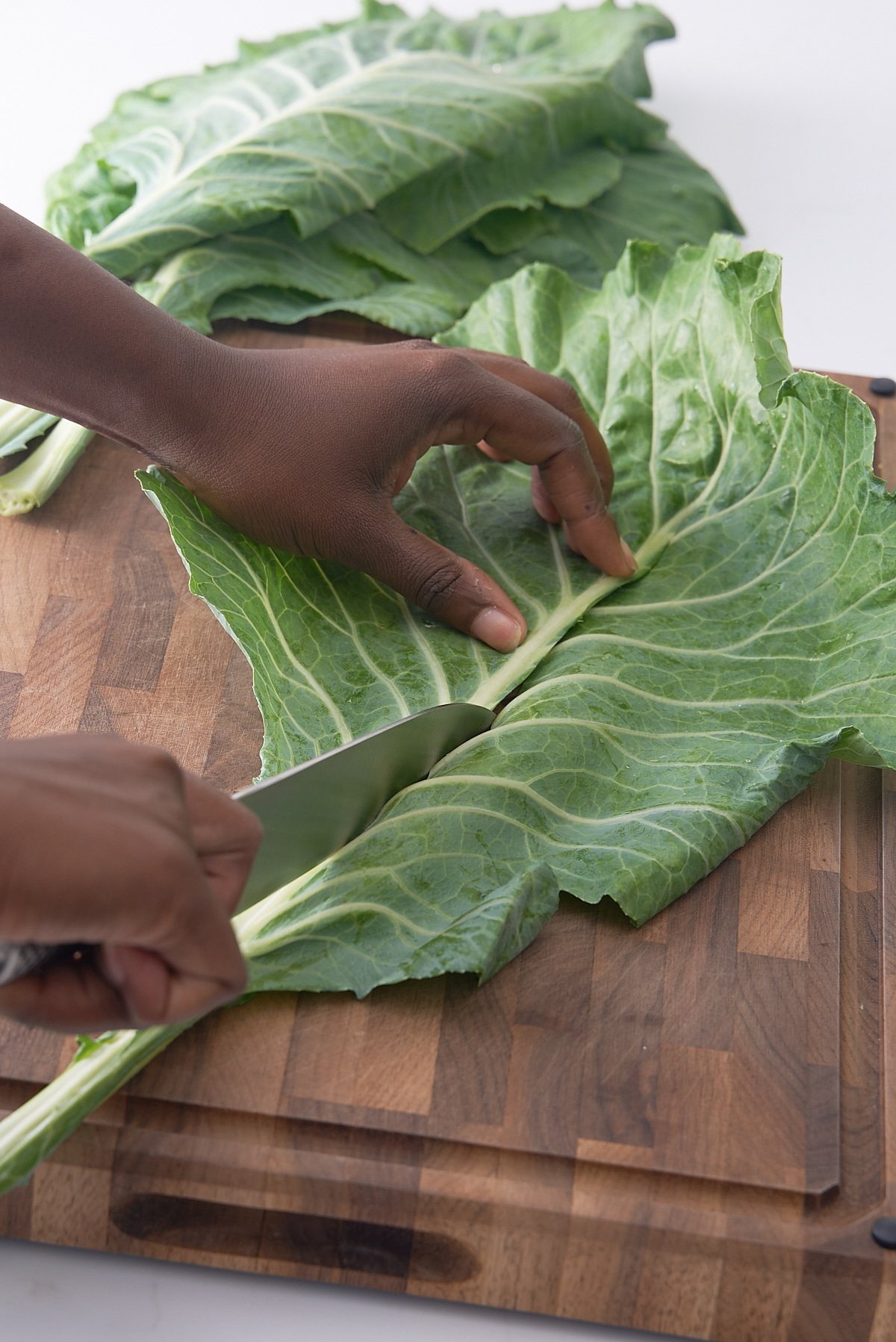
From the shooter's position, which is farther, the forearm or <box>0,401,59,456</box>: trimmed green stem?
<box>0,401,59,456</box>: trimmed green stem

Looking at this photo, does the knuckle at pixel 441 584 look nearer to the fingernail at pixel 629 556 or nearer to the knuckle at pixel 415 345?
the fingernail at pixel 629 556

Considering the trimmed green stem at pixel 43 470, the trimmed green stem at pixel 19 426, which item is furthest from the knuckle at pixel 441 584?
the trimmed green stem at pixel 19 426

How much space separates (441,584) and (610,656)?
34 centimetres

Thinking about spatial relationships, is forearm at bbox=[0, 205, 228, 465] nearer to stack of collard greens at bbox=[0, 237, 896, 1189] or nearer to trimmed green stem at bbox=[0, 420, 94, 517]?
stack of collard greens at bbox=[0, 237, 896, 1189]

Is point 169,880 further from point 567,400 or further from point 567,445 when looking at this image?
point 567,400

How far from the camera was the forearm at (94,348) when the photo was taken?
2408 mm

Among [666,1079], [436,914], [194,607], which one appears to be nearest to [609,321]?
[194,607]

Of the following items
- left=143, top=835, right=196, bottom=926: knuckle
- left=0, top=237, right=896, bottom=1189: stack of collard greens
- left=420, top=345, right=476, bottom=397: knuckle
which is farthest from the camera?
left=420, top=345, right=476, bottom=397: knuckle

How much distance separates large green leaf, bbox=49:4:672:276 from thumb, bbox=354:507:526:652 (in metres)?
1.05

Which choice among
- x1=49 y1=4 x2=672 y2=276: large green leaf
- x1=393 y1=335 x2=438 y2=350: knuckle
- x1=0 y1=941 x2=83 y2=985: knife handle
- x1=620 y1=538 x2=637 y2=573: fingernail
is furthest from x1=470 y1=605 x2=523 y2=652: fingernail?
x1=49 y1=4 x2=672 y2=276: large green leaf

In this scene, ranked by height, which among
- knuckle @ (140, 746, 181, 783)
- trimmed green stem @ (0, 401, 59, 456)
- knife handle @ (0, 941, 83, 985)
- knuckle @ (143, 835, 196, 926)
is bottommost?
trimmed green stem @ (0, 401, 59, 456)

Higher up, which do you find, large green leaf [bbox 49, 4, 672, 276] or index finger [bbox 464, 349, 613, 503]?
large green leaf [bbox 49, 4, 672, 276]

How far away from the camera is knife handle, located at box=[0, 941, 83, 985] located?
1.59 metres

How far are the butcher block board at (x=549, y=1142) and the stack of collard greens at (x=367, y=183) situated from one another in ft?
4.79
